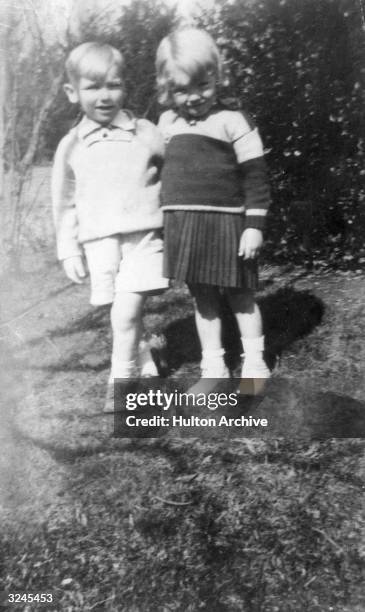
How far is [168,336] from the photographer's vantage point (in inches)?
87.6

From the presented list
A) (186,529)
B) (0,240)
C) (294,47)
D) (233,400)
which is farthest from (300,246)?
(186,529)

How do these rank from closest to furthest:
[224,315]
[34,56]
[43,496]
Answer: [43,496] < [34,56] < [224,315]

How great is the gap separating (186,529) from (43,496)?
0.40 m

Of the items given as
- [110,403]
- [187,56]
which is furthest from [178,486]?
[187,56]

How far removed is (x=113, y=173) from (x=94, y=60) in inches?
11.7

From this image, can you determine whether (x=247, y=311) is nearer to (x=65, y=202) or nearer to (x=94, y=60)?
(x=65, y=202)

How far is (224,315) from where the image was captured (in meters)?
2.28

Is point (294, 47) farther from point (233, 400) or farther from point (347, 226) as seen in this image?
point (233, 400)

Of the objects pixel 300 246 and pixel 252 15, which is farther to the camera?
pixel 300 246

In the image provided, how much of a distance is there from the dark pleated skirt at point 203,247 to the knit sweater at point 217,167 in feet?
0.09

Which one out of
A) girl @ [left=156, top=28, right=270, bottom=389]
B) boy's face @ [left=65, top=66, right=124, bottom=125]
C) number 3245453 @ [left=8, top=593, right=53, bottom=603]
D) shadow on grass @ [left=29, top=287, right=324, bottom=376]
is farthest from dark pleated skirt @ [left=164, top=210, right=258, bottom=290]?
number 3245453 @ [left=8, top=593, right=53, bottom=603]

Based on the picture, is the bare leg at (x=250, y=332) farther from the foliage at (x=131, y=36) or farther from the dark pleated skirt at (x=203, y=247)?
the foliage at (x=131, y=36)

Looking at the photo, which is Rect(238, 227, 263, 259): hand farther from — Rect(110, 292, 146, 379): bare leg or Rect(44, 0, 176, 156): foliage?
Rect(44, 0, 176, 156): foliage

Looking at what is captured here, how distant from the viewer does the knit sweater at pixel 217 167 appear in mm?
1663
